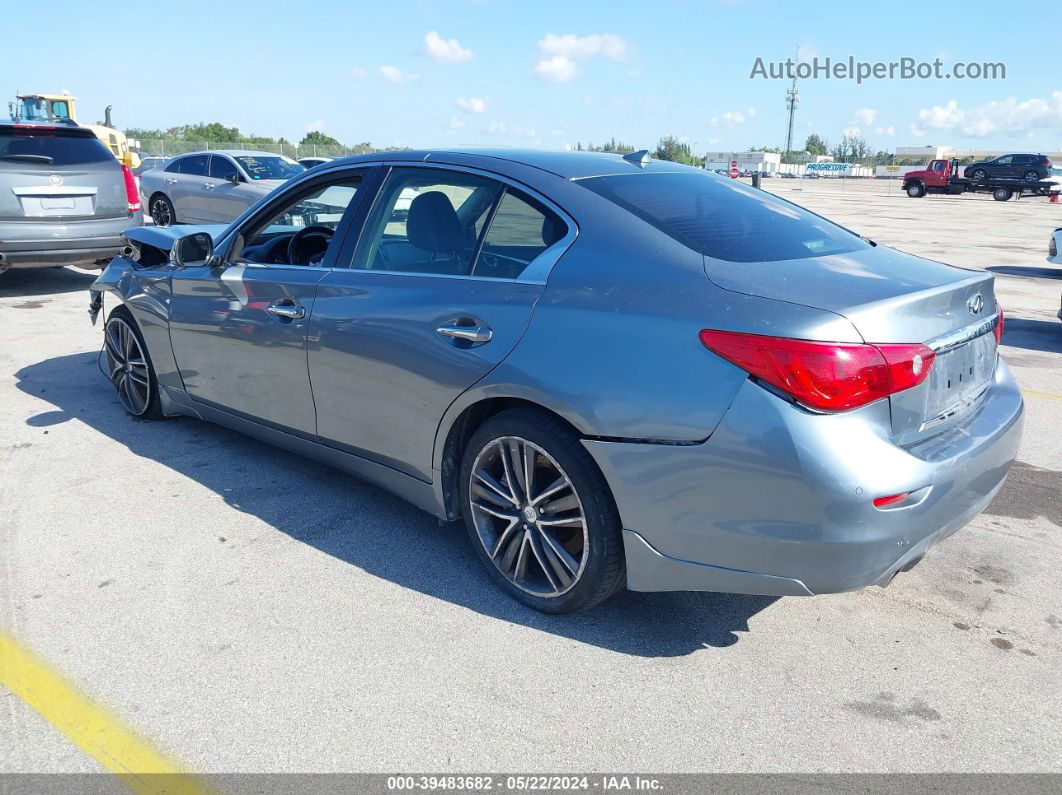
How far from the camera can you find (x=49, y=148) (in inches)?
371

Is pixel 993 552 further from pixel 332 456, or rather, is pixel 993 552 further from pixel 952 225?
pixel 952 225

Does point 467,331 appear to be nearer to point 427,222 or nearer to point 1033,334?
point 427,222

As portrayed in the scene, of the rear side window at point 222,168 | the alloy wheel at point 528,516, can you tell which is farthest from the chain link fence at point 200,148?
the alloy wheel at point 528,516

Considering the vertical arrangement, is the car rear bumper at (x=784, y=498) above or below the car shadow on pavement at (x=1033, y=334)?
above

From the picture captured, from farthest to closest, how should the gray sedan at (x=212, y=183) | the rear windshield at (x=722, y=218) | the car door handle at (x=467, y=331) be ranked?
the gray sedan at (x=212, y=183), the car door handle at (x=467, y=331), the rear windshield at (x=722, y=218)

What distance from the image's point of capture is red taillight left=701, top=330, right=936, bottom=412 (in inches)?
99.8

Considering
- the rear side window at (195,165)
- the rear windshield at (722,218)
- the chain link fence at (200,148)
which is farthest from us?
the chain link fence at (200,148)

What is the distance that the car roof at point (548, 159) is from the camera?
350 cm

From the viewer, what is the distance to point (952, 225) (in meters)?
23.9

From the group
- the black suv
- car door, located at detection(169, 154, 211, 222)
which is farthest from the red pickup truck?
car door, located at detection(169, 154, 211, 222)

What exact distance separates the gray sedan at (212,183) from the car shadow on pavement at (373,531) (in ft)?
29.5

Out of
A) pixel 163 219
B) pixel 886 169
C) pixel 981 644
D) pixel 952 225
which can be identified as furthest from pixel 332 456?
pixel 886 169

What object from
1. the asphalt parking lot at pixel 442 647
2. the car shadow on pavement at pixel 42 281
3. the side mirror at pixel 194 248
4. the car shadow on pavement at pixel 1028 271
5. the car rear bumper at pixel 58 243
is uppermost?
the side mirror at pixel 194 248

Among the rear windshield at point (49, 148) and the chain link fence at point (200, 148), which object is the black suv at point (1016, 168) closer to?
the chain link fence at point (200, 148)
